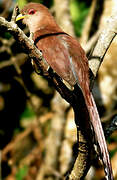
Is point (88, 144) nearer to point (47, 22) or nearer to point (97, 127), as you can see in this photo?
point (97, 127)

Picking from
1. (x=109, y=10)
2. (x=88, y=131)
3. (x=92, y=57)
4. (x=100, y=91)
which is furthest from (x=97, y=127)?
(x=109, y=10)

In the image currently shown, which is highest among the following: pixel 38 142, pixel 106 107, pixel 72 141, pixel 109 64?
pixel 109 64

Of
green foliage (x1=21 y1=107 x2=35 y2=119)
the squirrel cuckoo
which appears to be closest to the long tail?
the squirrel cuckoo

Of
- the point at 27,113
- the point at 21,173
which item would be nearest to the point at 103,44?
the point at 21,173

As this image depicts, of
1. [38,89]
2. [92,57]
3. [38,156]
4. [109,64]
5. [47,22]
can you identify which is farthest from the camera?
[38,89]

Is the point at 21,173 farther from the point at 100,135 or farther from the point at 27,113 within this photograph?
the point at 100,135

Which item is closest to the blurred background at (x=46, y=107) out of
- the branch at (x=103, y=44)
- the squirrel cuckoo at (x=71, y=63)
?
the squirrel cuckoo at (x=71, y=63)

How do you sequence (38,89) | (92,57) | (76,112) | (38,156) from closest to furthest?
(76,112), (92,57), (38,156), (38,89)
